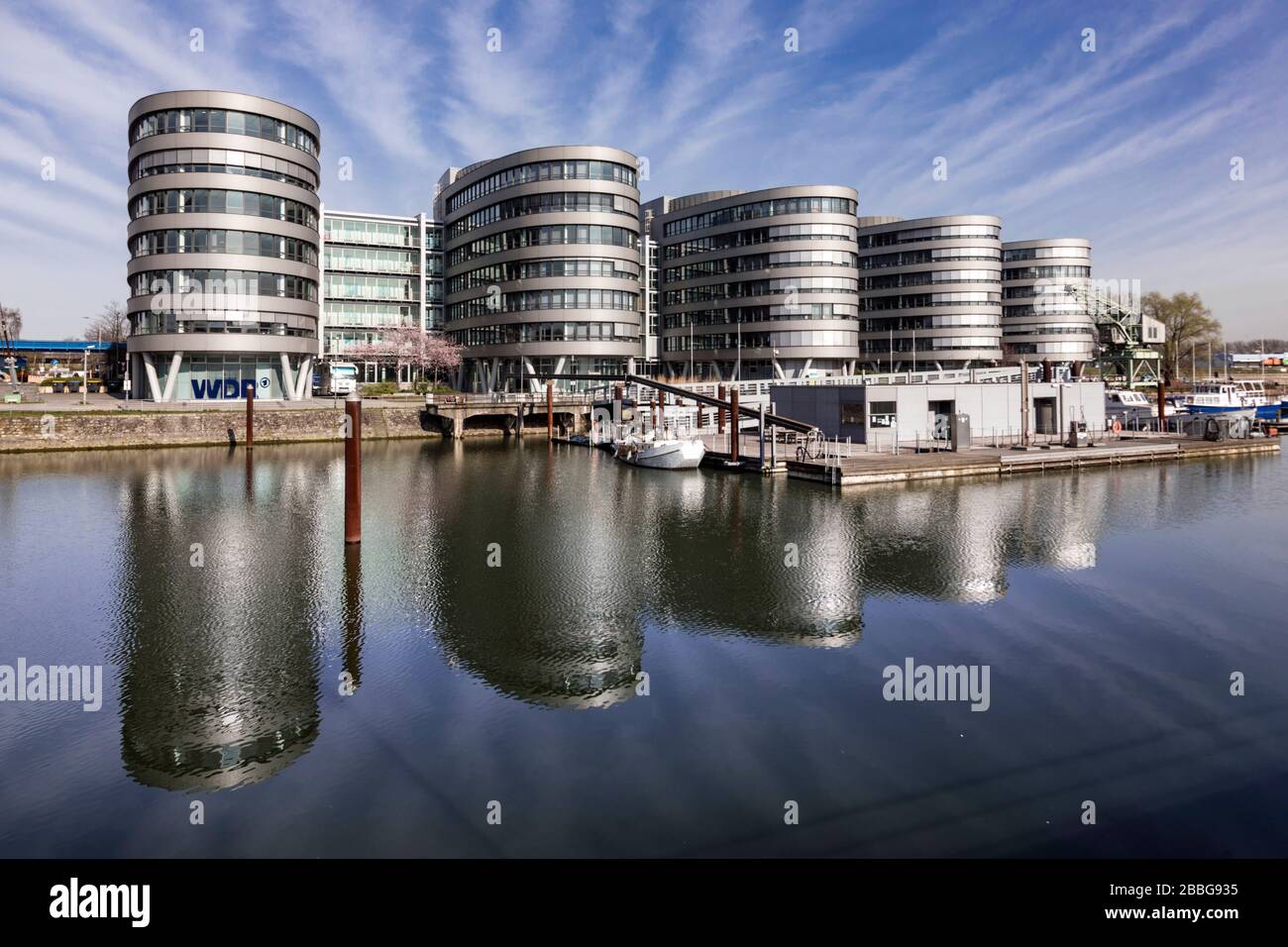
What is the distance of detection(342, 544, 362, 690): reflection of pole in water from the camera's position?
62.8 feet

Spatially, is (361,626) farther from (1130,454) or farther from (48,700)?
(1130,454)

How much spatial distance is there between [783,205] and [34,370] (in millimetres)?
137756

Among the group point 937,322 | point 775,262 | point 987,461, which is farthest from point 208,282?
point 937,322

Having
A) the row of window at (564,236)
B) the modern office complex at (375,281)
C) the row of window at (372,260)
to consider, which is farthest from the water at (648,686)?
the row of window at (372,260)

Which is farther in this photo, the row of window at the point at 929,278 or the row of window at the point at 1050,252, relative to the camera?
the row of window at the point at 1050,252

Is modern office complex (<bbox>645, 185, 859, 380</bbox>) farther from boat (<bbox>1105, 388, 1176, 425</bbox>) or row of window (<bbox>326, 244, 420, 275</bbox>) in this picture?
row of window (<bbox>326, 244, 420, 275</bbox>)

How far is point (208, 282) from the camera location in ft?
257

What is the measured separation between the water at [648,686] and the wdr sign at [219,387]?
48703 millimetres

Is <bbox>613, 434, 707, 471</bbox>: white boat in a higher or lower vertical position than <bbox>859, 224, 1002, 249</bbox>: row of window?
lower

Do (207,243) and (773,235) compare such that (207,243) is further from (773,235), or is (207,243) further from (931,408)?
(773,235)

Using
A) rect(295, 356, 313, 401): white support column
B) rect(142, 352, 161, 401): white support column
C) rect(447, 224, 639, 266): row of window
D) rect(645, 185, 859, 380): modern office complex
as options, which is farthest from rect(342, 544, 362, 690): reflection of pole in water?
rect(645, 185, 859, 380): modern office complex

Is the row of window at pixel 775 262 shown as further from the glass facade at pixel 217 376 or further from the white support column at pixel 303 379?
the glass facade at pixel 217 376

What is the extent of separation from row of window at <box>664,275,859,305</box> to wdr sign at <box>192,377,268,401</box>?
71358 millimetres

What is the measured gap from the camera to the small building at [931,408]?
59.7 metres
